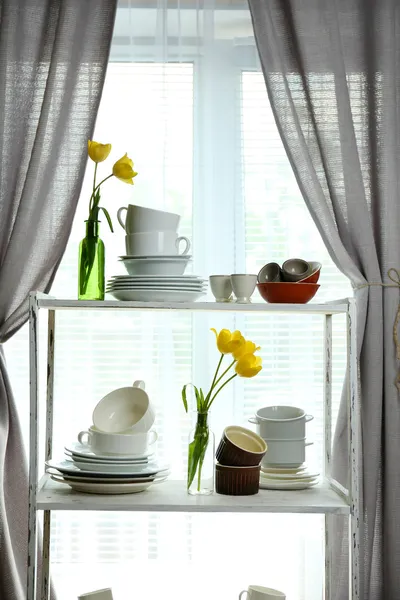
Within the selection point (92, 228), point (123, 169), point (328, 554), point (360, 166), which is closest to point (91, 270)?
point (92, 228)

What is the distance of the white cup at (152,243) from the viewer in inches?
71.2

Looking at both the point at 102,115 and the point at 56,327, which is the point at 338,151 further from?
the point at 56,327

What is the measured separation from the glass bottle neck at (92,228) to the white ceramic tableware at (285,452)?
679mm

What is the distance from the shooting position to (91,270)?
6.04ft

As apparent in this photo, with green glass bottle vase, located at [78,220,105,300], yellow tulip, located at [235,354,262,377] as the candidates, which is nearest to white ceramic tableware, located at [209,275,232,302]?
yellow tulip, located at [235,354,262,377]

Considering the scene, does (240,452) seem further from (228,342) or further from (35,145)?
(35,145)

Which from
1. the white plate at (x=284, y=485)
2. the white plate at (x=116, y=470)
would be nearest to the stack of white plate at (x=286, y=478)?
the white plate at (x=284, y=485)

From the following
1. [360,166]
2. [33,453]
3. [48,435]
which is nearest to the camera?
[33,453]

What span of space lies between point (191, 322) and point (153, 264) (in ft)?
1.47

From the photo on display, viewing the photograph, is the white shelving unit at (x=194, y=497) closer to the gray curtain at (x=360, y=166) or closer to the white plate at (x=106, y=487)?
the white plate at (x=106, y=487)

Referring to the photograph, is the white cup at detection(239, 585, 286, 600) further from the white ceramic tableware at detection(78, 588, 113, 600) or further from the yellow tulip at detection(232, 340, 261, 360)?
the yellow tulip at detection(232, 340, 261, 360)

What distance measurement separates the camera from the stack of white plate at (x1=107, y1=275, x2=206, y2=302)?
1.77 m

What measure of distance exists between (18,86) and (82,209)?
0.39 m

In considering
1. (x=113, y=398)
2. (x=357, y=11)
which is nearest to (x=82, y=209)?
(x=113, y=398)
